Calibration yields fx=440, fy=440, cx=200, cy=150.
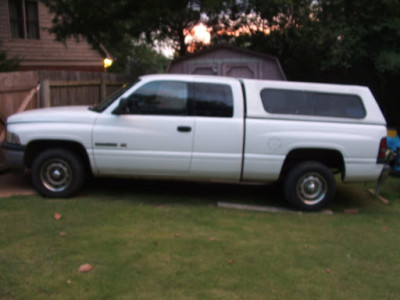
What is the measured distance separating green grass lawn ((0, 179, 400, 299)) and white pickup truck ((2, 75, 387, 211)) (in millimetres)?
506

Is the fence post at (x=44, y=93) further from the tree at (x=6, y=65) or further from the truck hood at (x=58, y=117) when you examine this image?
the tree at (x=6, y=65)

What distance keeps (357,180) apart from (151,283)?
12.9 ft

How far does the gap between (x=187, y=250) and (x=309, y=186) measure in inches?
104

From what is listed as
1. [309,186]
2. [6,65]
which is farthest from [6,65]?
[309,186]

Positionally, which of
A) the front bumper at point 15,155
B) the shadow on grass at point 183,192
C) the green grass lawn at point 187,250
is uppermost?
the front bumper at point 15,155

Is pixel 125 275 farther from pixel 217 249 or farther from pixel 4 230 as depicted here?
pixel 4 230

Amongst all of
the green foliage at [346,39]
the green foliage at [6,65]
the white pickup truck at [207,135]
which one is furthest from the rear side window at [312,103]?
the green foliage at [6,65]

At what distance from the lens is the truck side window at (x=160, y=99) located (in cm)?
632

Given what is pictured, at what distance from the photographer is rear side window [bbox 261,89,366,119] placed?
642 cm

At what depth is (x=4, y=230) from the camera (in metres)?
4.93

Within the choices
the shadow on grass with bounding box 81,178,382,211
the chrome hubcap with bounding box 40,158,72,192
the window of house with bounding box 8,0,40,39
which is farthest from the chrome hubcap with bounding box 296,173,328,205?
the window of house with bounding box 8,0,40,39

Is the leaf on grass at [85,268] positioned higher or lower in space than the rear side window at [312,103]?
lower

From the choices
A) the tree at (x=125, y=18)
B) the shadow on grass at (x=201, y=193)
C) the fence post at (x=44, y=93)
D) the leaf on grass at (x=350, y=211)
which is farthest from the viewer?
the tree at (x=125, y=18)

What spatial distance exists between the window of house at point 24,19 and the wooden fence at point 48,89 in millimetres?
7687
